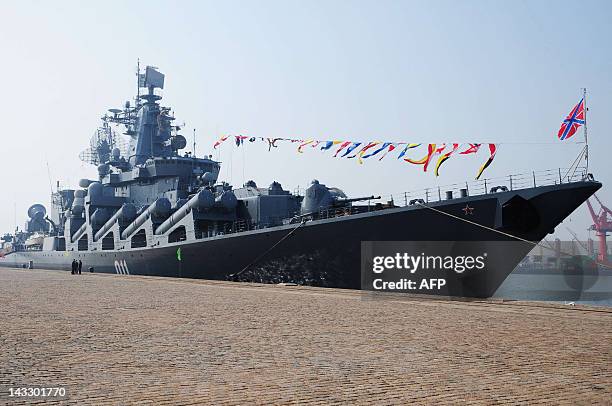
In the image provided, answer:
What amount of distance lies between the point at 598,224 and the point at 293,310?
9790 centimetres

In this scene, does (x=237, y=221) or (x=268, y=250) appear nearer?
(x=268, y=250)

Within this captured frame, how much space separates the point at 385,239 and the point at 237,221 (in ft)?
36.8

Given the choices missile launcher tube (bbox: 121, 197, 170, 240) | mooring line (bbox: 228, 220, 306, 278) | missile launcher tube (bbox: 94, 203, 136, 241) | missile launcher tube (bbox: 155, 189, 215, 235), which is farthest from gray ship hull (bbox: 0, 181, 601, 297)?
missile launcher tube (bbox: 94, 203, 136, 241)

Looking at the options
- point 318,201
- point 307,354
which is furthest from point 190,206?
point 307,354

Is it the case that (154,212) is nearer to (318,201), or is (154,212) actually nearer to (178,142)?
(178,142)

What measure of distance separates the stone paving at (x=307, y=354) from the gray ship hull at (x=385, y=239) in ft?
17.1

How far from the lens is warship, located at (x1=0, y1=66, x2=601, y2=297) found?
1912cm

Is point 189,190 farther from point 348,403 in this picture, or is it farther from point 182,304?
point 348,403

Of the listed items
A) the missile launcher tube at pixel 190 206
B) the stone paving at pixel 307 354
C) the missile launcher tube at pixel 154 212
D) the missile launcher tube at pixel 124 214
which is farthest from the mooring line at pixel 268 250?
the missile launcher tube at pixel 124 214

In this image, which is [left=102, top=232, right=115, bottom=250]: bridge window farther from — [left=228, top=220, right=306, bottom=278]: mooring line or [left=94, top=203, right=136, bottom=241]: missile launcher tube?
[left=228, top=220, right=306, bottom=278]: mooring line

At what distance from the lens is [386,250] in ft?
66.5

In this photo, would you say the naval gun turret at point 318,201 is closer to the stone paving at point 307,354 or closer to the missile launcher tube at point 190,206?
the missile launcher tube at point 190,206

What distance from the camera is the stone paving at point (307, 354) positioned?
559 cm

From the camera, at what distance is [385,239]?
2016 cm
